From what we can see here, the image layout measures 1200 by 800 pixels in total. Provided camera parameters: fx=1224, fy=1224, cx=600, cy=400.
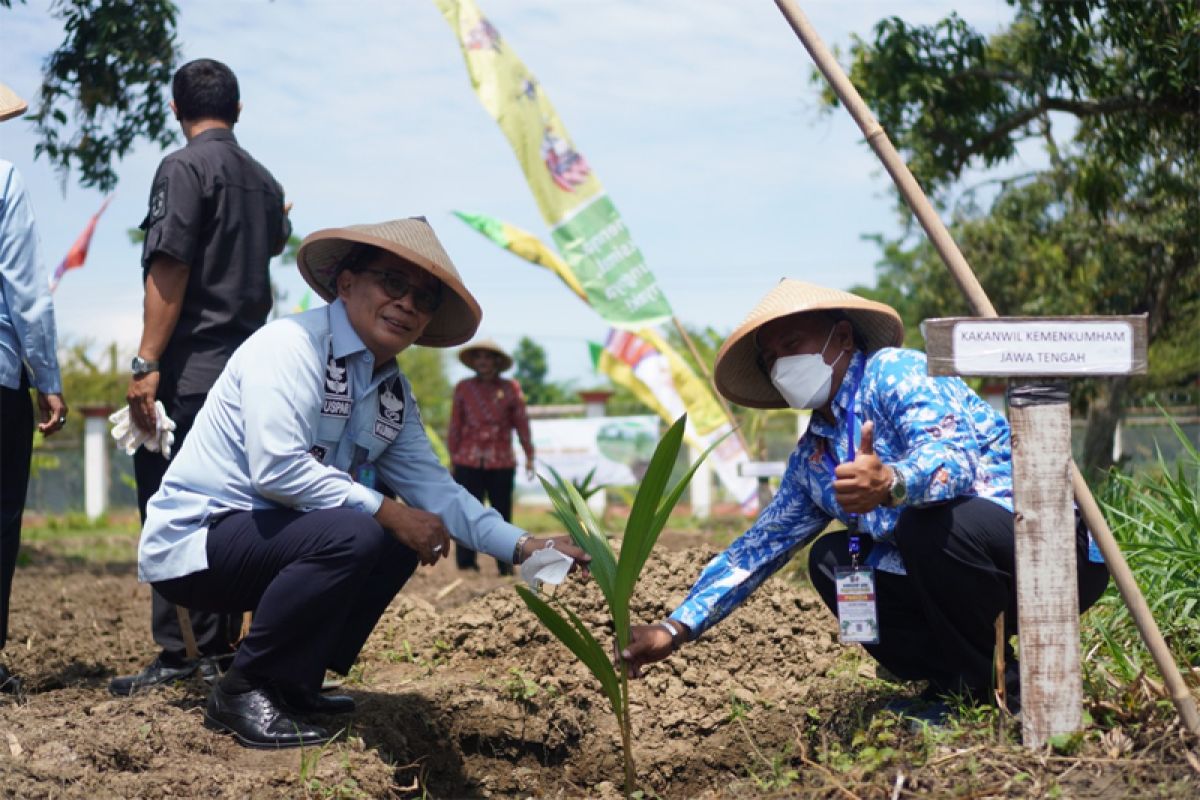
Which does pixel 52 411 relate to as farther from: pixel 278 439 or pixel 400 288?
pixel 400 288

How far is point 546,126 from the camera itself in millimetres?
10055

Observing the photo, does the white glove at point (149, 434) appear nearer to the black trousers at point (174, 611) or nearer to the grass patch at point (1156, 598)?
the black trousers at point (174, 611)

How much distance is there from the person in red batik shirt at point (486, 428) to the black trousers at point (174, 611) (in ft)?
14.1

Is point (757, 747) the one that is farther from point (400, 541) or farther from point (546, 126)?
point (546, 126)

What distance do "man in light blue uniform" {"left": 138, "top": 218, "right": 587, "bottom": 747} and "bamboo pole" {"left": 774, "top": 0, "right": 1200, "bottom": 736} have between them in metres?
1.07

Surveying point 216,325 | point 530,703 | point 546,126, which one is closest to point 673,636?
→ point 530,703

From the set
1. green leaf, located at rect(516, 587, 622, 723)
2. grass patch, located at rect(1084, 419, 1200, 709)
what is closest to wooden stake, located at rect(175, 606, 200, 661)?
green leaf, located at rect(516, 587, 622, 723)

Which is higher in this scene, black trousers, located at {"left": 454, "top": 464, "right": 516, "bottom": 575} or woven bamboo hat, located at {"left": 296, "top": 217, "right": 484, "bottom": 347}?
woven bamboo hat, located at {"left": 296, "top": 217, "right": 484, "bottom": 347}

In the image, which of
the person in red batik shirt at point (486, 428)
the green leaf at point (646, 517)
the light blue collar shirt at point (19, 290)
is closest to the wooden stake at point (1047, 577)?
the green leaf at point (646, 517)

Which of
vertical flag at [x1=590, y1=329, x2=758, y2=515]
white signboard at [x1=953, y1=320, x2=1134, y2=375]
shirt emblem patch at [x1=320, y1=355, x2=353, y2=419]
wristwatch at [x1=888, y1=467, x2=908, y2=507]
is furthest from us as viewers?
vertical flag at [x1=590, y1=329, x2=758, y2=515]

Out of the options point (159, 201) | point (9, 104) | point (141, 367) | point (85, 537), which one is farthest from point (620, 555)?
point (85, 537)

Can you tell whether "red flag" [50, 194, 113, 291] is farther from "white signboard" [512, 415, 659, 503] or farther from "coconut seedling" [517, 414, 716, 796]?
"coconut seedling" [517, 414, 716, 796]

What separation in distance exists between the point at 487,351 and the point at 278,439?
5608 millimetres

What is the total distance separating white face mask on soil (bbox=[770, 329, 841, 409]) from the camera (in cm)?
302
